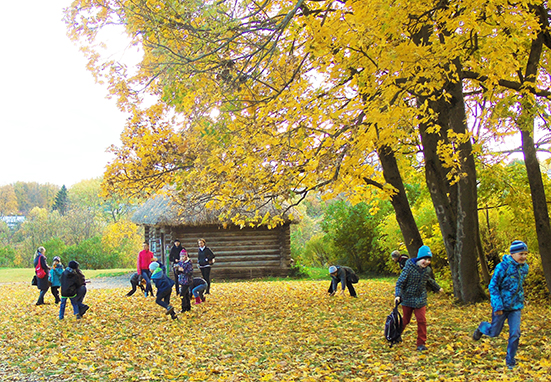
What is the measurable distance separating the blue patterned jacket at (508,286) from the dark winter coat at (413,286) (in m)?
→ 1.22

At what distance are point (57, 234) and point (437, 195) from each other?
3872 cm

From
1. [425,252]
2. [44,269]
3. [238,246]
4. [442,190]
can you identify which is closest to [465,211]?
[442,190]

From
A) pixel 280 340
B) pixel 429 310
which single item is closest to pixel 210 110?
pixel 280 340

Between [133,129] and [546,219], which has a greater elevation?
[133,129]

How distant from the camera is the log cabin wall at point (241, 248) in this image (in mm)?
22078

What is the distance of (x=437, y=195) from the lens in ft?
36.0

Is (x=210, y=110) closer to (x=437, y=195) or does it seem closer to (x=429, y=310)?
(x=437, y=195)

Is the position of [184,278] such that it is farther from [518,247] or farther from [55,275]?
[518,247]

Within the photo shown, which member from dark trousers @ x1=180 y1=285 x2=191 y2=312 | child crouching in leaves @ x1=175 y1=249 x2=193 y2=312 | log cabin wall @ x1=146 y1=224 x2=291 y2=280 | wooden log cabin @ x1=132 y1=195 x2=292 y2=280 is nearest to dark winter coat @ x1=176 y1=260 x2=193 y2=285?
child crouching in leaves @ x1=175 y1=249 x2=193 y2=312

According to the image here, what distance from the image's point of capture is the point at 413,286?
7219 millimetres

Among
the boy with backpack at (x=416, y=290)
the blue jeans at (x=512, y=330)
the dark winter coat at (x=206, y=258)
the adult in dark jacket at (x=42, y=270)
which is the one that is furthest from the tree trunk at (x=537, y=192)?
the adult in dark jacket at (x=42, y=270)

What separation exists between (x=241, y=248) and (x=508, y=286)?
16922 mm

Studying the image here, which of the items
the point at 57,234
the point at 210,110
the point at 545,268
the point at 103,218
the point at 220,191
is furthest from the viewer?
the point at 103,218

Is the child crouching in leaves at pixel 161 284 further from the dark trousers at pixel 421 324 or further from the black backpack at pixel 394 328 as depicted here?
the dark trousers at pixel 421 324
